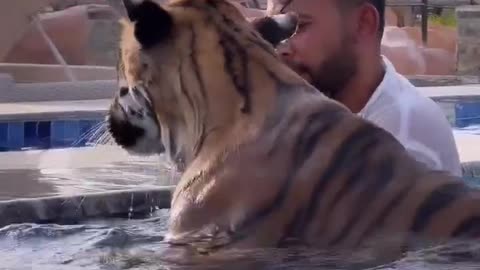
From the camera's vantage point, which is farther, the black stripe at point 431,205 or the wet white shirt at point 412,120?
the wet white shirt at point 412,120

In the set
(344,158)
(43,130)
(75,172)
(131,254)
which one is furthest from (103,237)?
(43,130)

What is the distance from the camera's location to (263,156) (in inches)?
127

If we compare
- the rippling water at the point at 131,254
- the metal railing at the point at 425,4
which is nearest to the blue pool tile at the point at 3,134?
the rippling water at the point at 131,254

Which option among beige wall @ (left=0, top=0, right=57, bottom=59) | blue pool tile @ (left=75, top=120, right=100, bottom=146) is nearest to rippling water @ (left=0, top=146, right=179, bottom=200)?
blue pool tile @ (left=75, top=120, right=100, bottom=146)

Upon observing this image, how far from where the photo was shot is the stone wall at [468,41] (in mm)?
14562

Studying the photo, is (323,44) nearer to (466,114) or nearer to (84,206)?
(84,206)

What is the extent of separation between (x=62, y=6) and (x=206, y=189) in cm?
1417

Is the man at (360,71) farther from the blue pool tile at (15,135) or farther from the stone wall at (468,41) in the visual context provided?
the stone wall at (468,41)

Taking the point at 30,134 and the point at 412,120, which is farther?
the point at 30,134

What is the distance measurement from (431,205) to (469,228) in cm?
11

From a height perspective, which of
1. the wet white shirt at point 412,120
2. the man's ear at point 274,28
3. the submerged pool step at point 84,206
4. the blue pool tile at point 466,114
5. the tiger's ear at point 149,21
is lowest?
the blue pool tile at point 466,114

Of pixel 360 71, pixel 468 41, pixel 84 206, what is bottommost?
pixel 468 41

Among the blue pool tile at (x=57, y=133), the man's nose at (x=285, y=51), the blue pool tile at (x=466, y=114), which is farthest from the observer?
the blue pool tile at (x=466, y=114)

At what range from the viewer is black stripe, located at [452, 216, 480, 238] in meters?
3.01
